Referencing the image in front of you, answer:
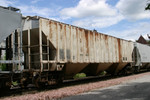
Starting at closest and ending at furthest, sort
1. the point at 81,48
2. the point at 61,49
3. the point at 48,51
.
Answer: the point at 48,51, the point at 61,49, the point at 81,48

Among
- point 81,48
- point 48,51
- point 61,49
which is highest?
point 81,48

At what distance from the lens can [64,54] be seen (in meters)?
10.5

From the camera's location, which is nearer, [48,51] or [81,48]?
[48,51]

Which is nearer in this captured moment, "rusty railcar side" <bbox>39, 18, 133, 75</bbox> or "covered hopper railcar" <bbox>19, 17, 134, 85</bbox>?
"covered hopper railcar" <bbox>19, 17, 134, 85</bbox>

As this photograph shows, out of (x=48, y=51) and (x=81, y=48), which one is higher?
(x=81, y=48)

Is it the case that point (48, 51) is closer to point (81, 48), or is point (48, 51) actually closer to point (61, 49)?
point (61, 49)

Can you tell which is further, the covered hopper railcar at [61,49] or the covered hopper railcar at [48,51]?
the covered hopper railcar at [61,49]

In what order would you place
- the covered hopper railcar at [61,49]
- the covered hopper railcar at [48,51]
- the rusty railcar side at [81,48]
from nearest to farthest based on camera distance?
1. the covered hopper railcar at [48,51]
2. the covered hopper railcar at [61,49]
3. the rusty railcar side at [81,48]

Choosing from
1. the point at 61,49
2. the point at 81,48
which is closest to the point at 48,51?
the point at 61,49

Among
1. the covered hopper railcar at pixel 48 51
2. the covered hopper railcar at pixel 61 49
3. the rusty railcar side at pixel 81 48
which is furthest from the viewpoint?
the rusty railcar side at pixel 81 48

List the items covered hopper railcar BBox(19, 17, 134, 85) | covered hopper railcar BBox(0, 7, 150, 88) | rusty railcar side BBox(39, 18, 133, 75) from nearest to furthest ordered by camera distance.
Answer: covered hopper railcar BBox(0, 7, 150, 88) → covered hopper railcar BBox(19, 17, 134, 85) → rusty railcar side BBox(39, 18, 133, 75)

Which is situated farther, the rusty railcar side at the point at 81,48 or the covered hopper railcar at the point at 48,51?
the rusty railcar side at the point at 81,48

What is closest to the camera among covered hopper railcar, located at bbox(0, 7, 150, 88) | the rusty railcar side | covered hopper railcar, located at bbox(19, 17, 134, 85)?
covered hopper railcar, located at bbox(0, 7, 150, 88)

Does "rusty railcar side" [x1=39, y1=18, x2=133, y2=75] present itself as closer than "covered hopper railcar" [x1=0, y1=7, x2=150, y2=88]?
No
